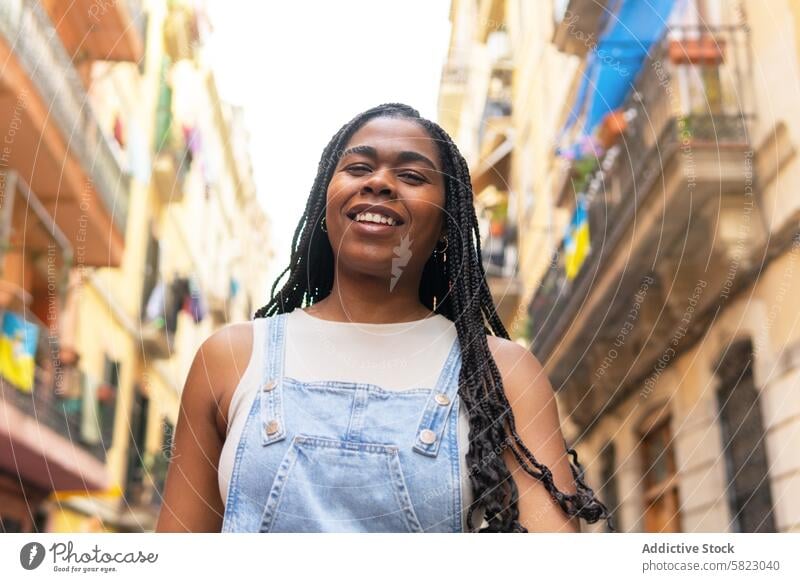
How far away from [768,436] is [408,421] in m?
0.97

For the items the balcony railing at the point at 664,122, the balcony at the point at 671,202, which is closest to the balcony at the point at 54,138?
the balcony at the point at 671,202

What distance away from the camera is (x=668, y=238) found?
2.18 m

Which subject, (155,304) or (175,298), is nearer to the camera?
(175,298)

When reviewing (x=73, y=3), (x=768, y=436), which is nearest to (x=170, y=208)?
(x=73, y=3)

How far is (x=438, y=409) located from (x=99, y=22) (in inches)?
31.7

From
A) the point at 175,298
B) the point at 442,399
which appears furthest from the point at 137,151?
the point at 442,399

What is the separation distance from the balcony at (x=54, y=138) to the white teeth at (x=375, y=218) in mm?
476

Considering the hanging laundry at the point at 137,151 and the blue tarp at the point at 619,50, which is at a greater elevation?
the blue tarp at the point at 619,50

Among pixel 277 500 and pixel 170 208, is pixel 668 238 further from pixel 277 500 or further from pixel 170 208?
pixel 277 500

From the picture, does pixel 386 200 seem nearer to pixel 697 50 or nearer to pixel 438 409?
pixel 438 409

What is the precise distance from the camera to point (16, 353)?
1676mm

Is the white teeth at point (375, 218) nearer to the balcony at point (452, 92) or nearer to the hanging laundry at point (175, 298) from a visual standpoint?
the balcony at point (452, 92)

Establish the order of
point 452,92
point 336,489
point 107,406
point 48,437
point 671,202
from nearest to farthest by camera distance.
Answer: point 336,489 → point 452,92 → point 48,437 → point 671,202 → point 107,406

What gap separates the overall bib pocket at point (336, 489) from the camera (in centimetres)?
79
